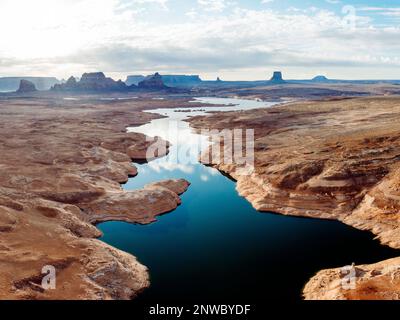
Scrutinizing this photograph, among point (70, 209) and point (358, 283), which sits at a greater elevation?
point (70, 209)

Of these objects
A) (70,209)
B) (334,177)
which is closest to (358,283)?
(334,177)

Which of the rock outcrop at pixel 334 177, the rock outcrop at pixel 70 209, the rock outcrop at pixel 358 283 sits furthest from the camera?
the rock outcrop at pixel 334 177

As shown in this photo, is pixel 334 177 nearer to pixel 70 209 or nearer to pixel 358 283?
pixel 358 283

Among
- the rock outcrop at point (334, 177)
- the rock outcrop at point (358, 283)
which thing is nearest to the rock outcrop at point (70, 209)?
the rock outcrop at point (334, 177)

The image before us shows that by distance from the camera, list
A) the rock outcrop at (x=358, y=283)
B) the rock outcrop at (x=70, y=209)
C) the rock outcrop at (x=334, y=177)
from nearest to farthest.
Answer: the rock outcrop at (x=358, y=283), the rock outcrop at (x=70, y=209), the rock outcrop at (x=334, y=177)

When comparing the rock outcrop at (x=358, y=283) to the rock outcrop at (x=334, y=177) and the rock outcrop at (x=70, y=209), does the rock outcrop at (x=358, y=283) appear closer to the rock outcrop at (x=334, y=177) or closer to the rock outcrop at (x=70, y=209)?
the rock outcrop at (x=334, y=177)
